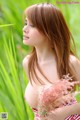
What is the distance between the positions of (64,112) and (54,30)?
344 millimetres

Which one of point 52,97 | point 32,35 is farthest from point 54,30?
point 52,97

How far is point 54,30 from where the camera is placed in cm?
138

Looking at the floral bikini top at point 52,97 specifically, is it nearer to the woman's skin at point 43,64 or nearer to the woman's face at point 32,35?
the woman's skin at point 43,64

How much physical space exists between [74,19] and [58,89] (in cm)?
65

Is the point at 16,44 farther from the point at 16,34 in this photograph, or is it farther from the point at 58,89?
the point at 58,89

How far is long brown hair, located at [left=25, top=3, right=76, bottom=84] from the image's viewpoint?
4.46ft

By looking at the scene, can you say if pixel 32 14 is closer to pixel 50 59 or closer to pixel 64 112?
pixel 50 59

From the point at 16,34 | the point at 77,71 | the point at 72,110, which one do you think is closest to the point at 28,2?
the point at 16,34

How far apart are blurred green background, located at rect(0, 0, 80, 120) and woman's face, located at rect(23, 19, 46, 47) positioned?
1.04ft

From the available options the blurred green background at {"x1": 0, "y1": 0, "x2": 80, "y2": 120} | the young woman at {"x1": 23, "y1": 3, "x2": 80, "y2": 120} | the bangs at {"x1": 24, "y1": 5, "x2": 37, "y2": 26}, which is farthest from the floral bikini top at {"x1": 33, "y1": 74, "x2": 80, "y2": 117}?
the blurred green background at {"x1": 0, "y1": 0, "x2": 80, "y2": 120}

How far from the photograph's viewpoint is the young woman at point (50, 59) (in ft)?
4.45

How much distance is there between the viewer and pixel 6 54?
1.75 metres

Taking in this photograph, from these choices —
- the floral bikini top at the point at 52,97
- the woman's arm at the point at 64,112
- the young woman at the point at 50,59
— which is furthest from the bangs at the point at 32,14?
the woman's arm at the point at 64,112

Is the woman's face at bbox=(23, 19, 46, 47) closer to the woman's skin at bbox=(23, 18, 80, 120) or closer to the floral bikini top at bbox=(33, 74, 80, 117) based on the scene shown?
the woman's skin at bbox=(23, 18, 80, 120)
